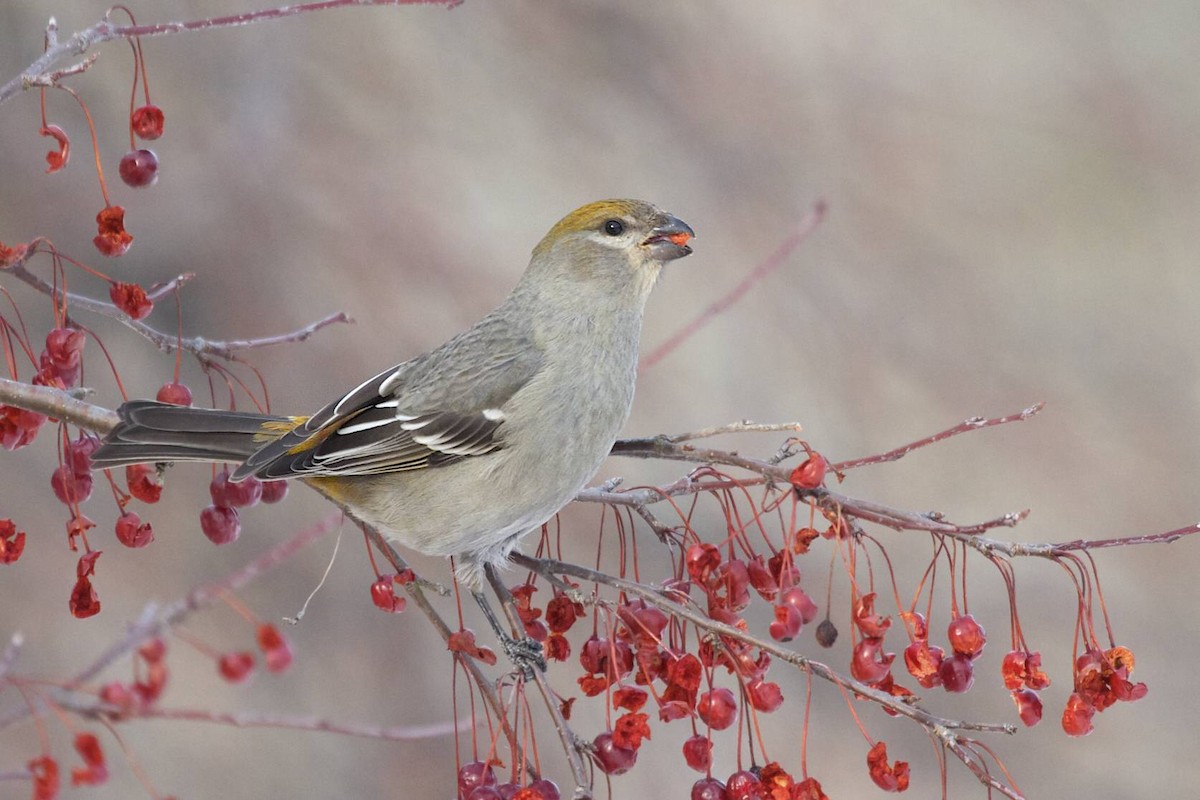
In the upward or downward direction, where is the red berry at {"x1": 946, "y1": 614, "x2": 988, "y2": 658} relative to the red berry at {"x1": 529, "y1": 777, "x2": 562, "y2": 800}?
upward

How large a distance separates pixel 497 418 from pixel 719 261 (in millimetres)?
2823

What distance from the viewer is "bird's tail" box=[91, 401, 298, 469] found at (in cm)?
222

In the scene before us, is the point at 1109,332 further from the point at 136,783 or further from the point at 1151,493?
the point at 136,783

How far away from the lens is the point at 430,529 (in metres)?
2.75

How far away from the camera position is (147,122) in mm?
2244

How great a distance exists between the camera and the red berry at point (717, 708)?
204 cm

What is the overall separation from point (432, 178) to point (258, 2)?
38.5 inches

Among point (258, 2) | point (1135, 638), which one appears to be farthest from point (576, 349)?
point (1135, 638)

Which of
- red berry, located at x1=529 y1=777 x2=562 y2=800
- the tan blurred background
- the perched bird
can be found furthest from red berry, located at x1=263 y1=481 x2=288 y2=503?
the tan blurred background

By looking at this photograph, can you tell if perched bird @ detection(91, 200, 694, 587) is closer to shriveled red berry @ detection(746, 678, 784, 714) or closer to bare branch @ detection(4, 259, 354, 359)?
bare branch @ detection(4, 259, 354, 359)

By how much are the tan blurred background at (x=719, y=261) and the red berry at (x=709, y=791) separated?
2.81 metres

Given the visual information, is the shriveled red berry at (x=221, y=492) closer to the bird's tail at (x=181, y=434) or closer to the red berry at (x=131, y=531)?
the bird's tail at (x=181, y=434)

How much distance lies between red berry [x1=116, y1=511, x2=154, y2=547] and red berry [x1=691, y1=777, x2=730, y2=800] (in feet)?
3.72

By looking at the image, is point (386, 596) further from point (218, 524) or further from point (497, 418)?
point (497, 418)
